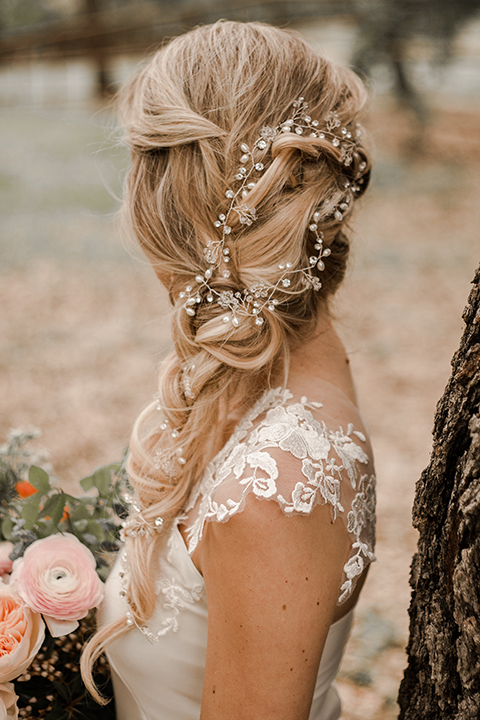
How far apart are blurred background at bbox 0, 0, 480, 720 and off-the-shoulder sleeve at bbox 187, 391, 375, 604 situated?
0.48 meters

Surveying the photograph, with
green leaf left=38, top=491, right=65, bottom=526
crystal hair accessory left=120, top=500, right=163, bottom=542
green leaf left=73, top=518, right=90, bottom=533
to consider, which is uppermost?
crystal hair accessory left=120, top=500, right=163, bottom=542

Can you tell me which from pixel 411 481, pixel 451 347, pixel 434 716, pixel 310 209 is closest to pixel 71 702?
pixel 434 716

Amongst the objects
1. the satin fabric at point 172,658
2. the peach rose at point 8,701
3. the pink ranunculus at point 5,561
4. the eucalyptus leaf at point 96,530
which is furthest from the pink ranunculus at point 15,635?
the eucalyptus leaf at point 96,530

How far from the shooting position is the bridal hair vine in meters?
1.58

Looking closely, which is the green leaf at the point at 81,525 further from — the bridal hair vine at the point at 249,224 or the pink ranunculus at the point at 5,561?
the bridal hair vine at the point at 249,224

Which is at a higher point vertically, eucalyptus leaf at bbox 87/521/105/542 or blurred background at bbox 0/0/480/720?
eucalyptus leaf at bbox 87/521/105/542

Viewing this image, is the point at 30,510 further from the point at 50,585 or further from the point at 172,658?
the point at 172,658

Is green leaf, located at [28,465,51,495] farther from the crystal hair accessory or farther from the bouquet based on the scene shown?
the crystal hair accessory

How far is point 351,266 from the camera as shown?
228cm

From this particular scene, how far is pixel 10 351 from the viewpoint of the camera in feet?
21.9

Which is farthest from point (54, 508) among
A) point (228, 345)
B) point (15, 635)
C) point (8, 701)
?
point (228, 345)

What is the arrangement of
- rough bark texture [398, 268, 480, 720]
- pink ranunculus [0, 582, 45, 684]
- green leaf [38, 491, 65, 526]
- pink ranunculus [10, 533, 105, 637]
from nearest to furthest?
rough bark texture [398, 268, 480, 720] → pink ranunculus [0, 582, 45, 684] → pink ranunculus [10, 533, 105, 637] → green leaf [38, 491, 65, 526]

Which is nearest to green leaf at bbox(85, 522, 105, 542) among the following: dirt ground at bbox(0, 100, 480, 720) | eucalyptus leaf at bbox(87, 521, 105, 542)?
eucalyptus leaf at bbox(87, 521, 105, 542)

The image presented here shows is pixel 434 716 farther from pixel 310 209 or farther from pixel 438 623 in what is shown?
pixel 310 209
